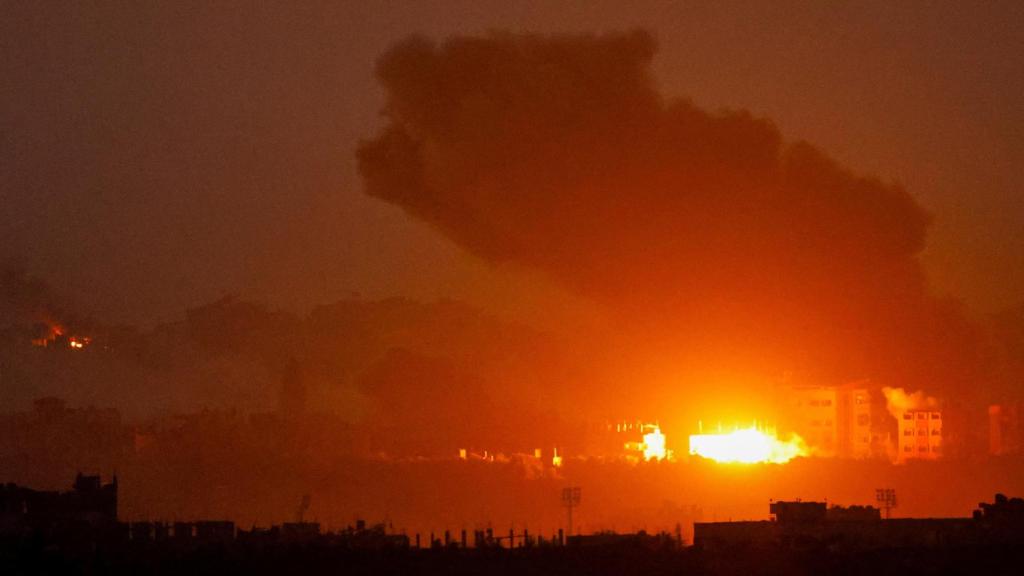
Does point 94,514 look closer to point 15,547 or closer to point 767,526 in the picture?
point 15,547

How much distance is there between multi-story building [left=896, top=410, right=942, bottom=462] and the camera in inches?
4291

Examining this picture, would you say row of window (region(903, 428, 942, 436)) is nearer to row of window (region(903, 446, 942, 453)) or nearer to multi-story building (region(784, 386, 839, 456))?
row of window (region(903, 446, 942, 453))

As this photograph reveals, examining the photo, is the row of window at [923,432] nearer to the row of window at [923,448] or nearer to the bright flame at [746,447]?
the row of window at [923,448]

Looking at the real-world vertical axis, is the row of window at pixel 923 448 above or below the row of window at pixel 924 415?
below

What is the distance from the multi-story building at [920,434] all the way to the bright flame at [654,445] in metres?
15.6

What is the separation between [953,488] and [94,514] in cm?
5704

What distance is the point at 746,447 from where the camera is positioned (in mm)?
111938

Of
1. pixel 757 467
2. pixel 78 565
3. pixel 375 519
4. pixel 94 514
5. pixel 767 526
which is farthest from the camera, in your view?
pixel 757 467

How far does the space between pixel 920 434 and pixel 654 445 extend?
17.9 metres

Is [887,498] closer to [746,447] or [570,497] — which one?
[570,497]

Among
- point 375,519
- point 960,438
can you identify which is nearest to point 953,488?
point 960,438

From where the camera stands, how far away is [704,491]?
105 m

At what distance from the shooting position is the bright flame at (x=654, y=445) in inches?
4520

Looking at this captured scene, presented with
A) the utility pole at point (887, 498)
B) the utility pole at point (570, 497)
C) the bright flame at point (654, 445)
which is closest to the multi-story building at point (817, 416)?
the bright flame at point (654, 445)
